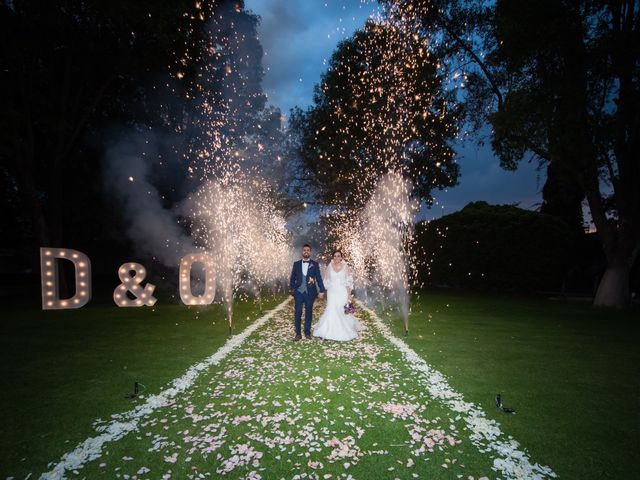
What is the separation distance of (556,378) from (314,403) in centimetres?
445

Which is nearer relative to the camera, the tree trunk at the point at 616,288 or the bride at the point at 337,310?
the bride at the point at 337,310

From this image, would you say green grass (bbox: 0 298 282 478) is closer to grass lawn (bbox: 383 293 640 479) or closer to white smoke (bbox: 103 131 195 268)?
grass lawn (bbox: 383 293 640 479)

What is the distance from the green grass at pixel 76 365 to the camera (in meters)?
4.38

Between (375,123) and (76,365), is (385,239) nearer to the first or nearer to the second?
(375,123)

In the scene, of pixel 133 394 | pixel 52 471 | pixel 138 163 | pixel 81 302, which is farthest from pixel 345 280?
pixel 138 163

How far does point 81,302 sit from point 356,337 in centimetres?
1164

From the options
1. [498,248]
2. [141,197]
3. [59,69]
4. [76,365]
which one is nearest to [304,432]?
[76,365]

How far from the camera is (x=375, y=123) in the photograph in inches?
1010

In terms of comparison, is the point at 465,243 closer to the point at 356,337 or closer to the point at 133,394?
the point at 356,337

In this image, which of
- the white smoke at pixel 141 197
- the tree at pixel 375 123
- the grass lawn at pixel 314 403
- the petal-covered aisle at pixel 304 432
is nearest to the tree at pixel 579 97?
the tree at pixel 375 123

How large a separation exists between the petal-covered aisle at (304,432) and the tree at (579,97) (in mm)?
13084

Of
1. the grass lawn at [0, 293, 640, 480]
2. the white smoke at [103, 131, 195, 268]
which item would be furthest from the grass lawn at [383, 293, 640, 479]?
the white smoke at [103, 131, 195, 268]

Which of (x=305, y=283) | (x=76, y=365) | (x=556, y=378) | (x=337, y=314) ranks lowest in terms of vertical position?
(x=556, y=378)

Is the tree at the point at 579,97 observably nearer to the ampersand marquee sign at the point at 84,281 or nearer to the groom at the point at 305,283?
the groom at the point at 305,283
